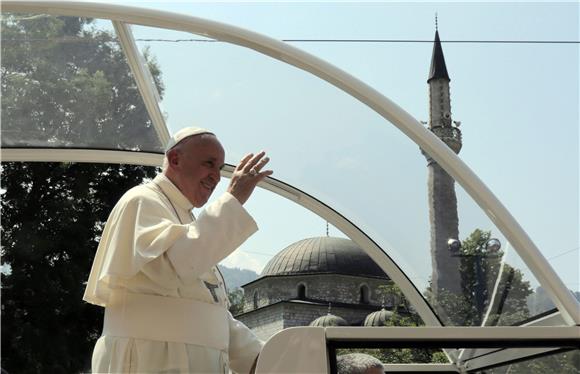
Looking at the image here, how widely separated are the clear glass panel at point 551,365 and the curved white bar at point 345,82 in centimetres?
116

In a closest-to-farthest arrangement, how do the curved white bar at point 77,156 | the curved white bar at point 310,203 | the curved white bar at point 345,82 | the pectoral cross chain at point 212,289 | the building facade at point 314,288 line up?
the pectoral cross chain at point 212,289
the curved white bar at point 345,82
the curved white bar at point 77,156
the curved white bar at point 310,203
the building facade at point 314,288

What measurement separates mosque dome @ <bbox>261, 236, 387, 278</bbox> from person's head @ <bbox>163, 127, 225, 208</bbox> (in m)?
59.9

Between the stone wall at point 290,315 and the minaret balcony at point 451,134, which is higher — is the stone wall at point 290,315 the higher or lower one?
the lower one


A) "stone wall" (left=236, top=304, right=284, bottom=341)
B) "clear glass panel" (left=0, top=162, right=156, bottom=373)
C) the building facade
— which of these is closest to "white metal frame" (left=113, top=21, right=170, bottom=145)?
"clear glass panel" (left=0, top=162, right=156, bottom=373)

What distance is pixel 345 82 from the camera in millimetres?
4941

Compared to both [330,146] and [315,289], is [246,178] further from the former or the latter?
[315,289]

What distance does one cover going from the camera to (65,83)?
538 cm

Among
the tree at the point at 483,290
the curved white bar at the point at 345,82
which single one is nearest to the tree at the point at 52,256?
the tree at the point at 483,290

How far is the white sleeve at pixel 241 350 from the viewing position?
10.7 ft

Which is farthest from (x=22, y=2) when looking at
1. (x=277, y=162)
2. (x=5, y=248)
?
(x=5, y=248)

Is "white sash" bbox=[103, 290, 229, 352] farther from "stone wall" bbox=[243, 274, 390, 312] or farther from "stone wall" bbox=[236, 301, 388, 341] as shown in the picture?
"stone wall" bbox=[243, 274, 390, 312]

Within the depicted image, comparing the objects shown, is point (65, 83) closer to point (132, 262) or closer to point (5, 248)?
point (132, 262)

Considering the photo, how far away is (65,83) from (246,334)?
2.84m

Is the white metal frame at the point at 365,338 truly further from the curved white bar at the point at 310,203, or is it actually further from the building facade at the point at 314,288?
the building facade at the point at 314,288
